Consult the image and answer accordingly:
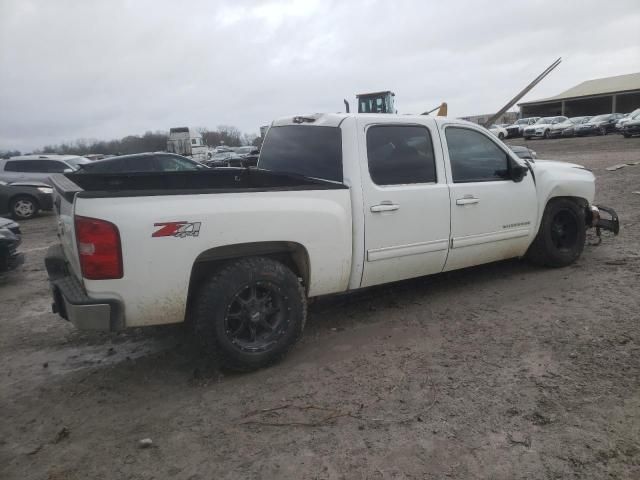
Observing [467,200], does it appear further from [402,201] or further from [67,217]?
[67,217]

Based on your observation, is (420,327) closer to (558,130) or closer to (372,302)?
(372,302)

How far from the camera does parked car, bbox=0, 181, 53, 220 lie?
1280 centimetres

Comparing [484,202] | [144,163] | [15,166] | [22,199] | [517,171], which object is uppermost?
[15,166]

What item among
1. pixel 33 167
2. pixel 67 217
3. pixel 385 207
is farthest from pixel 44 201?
pixel 385 207

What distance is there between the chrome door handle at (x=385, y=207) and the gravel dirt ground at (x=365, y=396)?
1.03 metres

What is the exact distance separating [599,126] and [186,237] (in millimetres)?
36353

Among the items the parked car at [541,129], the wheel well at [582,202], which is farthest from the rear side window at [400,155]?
the parked car at [541,129]

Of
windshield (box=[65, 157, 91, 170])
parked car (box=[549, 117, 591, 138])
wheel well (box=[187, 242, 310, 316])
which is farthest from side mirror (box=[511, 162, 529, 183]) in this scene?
parked car (box=[549, 117, 591, 138])

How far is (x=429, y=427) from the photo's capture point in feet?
9.11

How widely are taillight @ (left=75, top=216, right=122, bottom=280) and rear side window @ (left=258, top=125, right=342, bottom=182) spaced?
179 cm

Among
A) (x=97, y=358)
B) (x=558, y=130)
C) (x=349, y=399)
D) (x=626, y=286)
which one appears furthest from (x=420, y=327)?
(x=558, y=130)

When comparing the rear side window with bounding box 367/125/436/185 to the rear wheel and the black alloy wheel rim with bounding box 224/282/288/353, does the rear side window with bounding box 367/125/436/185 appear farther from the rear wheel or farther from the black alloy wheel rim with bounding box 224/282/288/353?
the rear wheel

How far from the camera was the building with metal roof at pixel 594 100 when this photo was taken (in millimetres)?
50844

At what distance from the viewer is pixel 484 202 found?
184 inches
